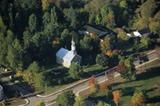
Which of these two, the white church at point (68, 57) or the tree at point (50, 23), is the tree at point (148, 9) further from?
the white church at point (68, 57)

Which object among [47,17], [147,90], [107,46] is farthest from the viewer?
[47,17]

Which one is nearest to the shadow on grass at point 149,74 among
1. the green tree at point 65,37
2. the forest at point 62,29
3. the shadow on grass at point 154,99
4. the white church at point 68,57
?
the forest at point 62,29

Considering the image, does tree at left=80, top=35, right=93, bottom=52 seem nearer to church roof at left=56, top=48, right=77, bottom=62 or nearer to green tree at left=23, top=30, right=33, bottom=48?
church roof at left=56, top=48, right=77, bottom=62

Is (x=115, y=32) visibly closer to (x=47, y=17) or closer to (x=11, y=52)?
(x=47, y=17)

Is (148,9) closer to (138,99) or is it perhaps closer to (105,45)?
(105,45)

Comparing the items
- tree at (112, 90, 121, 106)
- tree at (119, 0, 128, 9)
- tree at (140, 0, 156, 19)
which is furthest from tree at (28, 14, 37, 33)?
tree at (112, 90, 121, 106)

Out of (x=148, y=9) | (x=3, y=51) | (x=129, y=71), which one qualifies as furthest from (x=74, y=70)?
(x=148, y=9)

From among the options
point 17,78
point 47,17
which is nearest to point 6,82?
point 17,78
